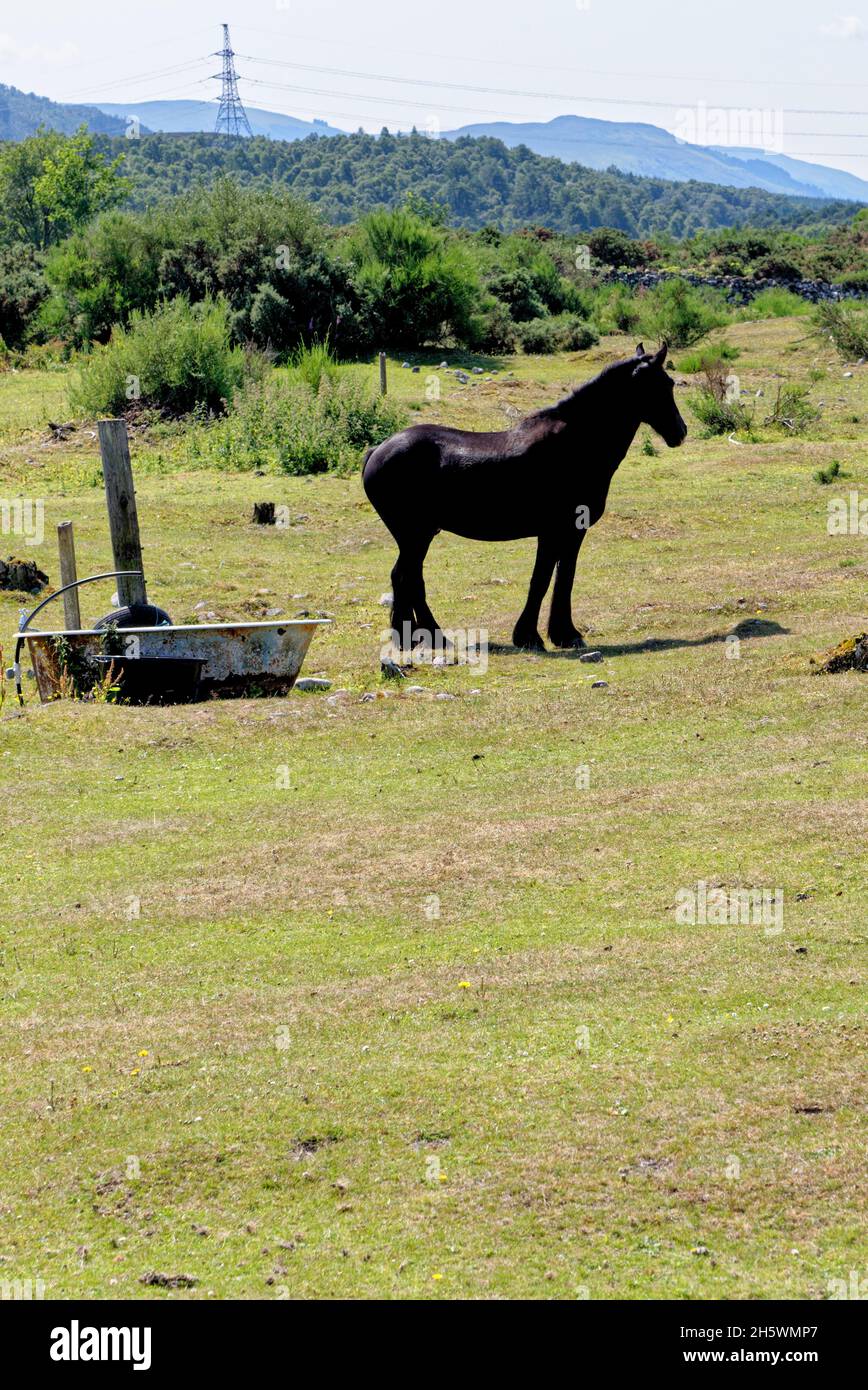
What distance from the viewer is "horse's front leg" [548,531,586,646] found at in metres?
16.3

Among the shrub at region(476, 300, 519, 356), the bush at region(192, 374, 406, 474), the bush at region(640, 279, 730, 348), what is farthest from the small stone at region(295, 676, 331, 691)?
the shrub at region(476, 300, 519, 356)

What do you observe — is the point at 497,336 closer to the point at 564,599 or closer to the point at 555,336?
the point at 555,336

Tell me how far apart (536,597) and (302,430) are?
13964 mm

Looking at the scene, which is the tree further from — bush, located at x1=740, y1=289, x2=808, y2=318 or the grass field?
the grass field

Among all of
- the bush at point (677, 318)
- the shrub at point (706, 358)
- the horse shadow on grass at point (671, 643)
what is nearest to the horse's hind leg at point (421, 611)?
the horse shadow on grass at point (671, 643)

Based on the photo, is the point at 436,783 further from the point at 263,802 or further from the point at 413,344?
the point at 413,344

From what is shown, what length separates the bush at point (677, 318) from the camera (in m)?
43.8

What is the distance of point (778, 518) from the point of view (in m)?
22.9

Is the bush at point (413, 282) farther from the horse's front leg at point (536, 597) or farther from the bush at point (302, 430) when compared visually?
the horse's front leg at point (536, 597)

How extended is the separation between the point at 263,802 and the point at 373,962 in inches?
132

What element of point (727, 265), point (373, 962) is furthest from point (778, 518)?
point (727, 265)

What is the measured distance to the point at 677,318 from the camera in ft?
143

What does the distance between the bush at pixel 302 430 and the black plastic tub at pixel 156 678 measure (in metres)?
13.9

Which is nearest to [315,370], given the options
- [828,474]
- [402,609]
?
[828,474]
